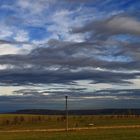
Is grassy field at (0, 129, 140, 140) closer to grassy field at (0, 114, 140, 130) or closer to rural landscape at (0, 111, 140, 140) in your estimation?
rural landscape at (0, 111, 140, 140)

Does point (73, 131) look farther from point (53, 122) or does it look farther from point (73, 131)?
point (53, 122)

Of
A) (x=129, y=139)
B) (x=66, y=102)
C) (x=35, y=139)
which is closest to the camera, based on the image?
(x=129, y=139)

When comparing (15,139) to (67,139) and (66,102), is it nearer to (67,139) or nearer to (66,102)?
(67,139)

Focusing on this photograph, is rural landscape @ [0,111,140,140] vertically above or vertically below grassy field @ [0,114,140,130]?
below

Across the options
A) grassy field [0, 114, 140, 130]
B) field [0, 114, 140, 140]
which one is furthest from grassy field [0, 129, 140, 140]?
grassy field [0, 114, 140, 130]

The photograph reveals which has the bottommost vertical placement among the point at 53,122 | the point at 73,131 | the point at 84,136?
the point at 84,136

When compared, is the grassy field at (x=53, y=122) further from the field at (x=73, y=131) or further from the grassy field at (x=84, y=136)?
the grassy field at (x=84, y=136)

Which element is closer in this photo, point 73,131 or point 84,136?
point 84,136

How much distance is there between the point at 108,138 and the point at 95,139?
1.67 metres

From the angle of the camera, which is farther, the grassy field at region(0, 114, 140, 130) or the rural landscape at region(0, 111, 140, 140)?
the grassy field at region(0, 114, 140, 130)

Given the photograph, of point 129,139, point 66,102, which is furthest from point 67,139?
point 66,102

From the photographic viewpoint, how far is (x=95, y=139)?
1848 inches

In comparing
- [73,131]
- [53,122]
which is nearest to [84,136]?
[73,131]

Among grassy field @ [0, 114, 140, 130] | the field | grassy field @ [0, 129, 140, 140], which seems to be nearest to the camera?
grassy field @ [0, 129, 140, 140]
